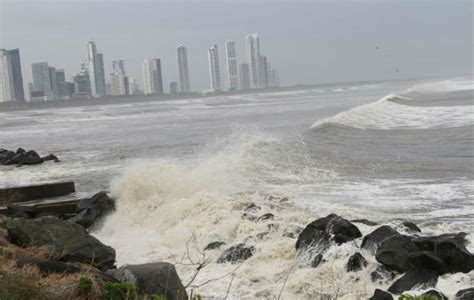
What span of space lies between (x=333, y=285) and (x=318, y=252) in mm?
1069

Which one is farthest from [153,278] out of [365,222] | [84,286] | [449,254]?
[365,222]

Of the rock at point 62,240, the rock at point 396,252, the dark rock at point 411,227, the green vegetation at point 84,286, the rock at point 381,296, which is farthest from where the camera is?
the dark rock at point 411,227

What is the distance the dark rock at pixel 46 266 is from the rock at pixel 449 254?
4.51 m

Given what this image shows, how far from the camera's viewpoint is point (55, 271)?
23.4 ft

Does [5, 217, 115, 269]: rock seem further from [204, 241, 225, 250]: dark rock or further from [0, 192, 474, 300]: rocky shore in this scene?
[204, 241, 225, 250]: dark rock

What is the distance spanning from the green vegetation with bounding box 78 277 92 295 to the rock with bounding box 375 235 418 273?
4.15m

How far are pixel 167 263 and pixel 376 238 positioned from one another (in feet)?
10.9

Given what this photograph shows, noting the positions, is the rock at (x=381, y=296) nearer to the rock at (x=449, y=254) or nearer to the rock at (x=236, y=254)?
the rock at (x=449, y=254)

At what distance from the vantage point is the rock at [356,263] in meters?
8.55

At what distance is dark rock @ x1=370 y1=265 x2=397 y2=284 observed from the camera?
26.6 ft

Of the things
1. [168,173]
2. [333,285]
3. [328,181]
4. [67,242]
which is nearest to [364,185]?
[328,181]

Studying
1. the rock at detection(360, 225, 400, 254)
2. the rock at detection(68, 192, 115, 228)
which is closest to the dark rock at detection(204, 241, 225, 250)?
the rock at detection(360, 225, 400, 254)

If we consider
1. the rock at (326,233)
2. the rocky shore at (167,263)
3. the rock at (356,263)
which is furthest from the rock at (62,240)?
the rock at (356,263)

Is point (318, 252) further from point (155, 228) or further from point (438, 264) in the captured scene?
point (155, 228)
